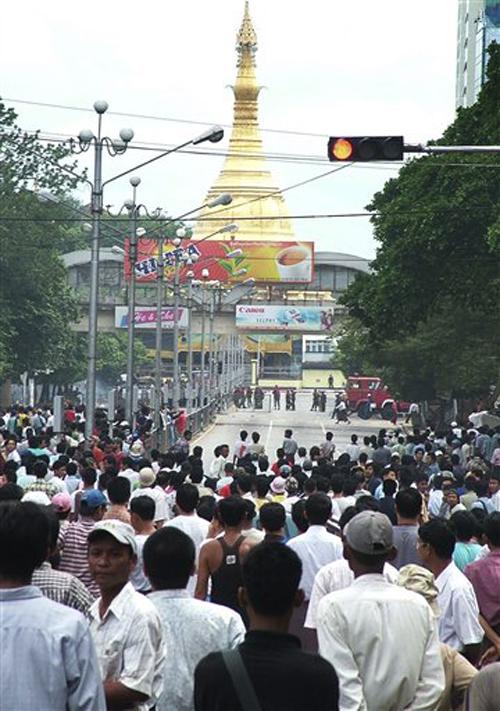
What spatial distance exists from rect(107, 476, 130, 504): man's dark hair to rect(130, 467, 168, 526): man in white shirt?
1.12 metres

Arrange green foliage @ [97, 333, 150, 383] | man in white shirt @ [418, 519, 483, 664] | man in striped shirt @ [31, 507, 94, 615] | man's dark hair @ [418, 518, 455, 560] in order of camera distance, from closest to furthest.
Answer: man in striped shirt @ [31, 507, 94, 615], man in white shirt @ [418, 519, 483, 664], man's dark hair @ [418, 518, 455, 560], green foliage @ [97, 333, 150, 383]

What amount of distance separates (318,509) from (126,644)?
517cm

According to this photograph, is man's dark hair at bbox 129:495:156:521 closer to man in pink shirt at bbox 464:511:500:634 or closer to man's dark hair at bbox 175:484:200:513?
man's dark hair at bbox 175:484:200:513

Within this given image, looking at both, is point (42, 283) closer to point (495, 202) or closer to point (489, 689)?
point (495, 202)

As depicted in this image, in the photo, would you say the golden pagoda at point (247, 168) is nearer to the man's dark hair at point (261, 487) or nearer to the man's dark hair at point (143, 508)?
the man's dark hair at point (261, 487)

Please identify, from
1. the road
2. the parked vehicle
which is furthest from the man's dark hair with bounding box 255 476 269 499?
the parked vehicle

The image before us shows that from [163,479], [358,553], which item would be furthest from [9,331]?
[358,553]

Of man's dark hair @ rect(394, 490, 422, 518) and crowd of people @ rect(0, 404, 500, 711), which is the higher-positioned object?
man's dark hair @ rect(394, 490, 422, 518)

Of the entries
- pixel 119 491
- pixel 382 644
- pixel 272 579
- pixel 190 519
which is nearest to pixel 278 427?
pixel 119 491

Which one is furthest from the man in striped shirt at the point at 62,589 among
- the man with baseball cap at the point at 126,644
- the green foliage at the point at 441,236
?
the green foliage at the point at 441,236

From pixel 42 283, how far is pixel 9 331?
288cm

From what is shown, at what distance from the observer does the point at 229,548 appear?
38.9ft

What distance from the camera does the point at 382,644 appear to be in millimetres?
7797

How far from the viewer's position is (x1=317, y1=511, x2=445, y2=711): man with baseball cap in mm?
7781
